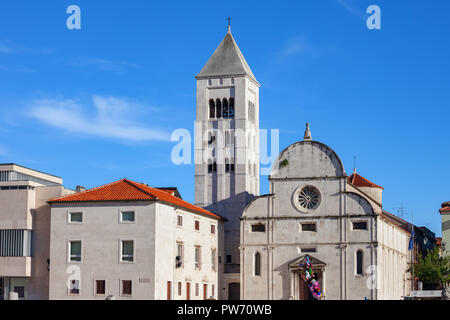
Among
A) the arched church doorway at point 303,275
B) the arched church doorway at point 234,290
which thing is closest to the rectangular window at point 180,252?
the arched church doorway at point 303,275

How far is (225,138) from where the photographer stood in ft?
288

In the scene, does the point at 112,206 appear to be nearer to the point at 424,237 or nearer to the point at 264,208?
the point at 264,208

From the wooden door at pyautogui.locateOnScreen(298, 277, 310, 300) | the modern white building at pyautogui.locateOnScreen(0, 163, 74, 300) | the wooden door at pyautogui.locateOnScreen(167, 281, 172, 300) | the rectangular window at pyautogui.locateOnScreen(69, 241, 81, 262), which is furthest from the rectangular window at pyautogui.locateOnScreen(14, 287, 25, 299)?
the wooden door at pyautogui.locateOnScreen(298, 277, 310, 300)

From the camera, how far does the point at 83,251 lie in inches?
2581

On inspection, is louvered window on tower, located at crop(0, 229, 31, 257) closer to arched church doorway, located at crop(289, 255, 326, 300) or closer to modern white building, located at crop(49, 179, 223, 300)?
modern white building, located at crop(49, 179, 223, 300)

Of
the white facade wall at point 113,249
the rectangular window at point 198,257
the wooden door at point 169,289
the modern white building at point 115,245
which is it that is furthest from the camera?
the rectangular window at point 198,257

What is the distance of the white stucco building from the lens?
7469 cm

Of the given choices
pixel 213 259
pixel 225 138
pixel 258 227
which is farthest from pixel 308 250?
pixel 225 138

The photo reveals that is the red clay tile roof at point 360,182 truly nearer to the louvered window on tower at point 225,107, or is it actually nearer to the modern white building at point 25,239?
the louvered window on tower at point 225,107

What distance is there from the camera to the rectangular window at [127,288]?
64.2 metres

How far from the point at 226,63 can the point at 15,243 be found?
33.1m

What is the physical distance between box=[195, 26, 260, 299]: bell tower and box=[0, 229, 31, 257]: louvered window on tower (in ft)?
77.5

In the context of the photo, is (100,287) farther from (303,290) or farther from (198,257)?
(303,290)
